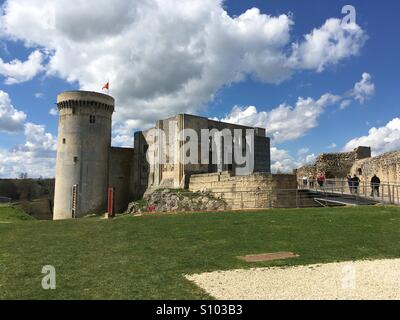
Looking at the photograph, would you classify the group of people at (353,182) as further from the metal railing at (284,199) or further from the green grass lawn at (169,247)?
the green grass lawn at (169,247)

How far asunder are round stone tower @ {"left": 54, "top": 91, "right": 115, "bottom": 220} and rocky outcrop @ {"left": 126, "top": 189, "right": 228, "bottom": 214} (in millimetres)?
6977

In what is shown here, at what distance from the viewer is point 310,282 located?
7.70 m

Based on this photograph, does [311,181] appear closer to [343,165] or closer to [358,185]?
[343,165]

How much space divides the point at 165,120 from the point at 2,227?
72.2 ft

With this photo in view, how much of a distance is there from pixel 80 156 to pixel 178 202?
48.8 ft

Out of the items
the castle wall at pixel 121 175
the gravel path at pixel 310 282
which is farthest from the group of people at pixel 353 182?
the castle wall at pixel 121 175

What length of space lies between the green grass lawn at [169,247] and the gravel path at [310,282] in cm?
53

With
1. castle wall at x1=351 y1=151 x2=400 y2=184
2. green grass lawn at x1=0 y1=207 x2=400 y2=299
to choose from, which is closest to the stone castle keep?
castle wall at x1=351 y1=151 x2=400 y2=184

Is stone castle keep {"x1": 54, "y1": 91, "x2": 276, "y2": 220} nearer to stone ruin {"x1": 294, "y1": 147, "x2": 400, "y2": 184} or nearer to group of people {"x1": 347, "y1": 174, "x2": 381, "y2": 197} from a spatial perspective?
stone ruin {"x1": 294, "y1": 147, "x2": 400, "y2": 184}

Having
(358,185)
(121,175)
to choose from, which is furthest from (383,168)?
(121,175)

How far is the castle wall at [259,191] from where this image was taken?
86.1ft

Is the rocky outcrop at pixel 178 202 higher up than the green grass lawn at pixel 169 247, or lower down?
higher up
